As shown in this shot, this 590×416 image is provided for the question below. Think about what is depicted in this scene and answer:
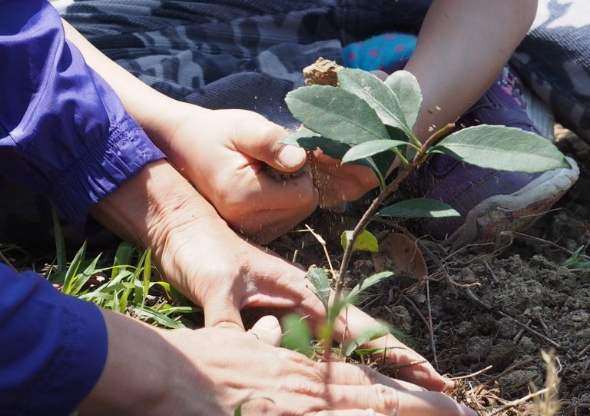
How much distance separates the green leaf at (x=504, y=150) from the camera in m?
0.87

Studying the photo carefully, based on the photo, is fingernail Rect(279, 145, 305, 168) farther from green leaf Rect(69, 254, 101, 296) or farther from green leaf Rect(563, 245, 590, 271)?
green leaf Rect(563, 245, 590, 271)

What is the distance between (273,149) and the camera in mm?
1336

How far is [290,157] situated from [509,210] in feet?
1.97

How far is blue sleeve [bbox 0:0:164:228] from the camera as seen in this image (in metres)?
1.41

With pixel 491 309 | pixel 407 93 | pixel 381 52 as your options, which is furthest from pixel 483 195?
pixel 407 93

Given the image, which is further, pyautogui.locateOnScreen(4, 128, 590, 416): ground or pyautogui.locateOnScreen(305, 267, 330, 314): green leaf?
pyautogui.locateOnScreen(4, 128, 590, 416): ground

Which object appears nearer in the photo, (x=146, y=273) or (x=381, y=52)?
(x=146, y=273)

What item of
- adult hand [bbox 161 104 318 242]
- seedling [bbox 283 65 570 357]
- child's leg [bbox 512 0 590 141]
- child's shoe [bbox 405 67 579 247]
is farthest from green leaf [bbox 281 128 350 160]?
child's leg [bbox 512 0 590 141]

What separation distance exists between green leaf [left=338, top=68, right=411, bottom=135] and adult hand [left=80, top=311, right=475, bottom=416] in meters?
0.42

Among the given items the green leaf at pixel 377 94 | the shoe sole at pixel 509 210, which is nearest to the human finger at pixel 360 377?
the green leaf at pixel 377 94

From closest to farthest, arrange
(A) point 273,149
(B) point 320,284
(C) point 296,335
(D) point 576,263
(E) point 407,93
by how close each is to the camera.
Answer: (E) point 407,93, (B) point 320,284, (C) point 296,335, (A) point 273,149, (D) point 576,263

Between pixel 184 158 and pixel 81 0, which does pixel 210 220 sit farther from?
pixel 81 0

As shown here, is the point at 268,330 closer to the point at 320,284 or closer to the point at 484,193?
the point at 320,284

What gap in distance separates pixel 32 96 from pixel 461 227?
0.91 m
